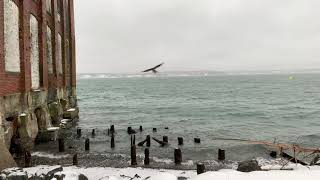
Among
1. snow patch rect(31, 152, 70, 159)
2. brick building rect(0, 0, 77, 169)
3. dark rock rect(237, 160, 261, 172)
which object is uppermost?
brick building rect(0, 0, 77, 169)

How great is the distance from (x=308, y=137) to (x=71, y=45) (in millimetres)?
20421

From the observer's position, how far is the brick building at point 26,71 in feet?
46.9

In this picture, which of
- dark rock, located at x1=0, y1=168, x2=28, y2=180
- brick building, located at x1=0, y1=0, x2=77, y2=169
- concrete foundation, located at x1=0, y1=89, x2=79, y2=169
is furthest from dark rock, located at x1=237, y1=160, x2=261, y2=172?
brick building, located at x1=0, y1=0, x2=77, y2=169

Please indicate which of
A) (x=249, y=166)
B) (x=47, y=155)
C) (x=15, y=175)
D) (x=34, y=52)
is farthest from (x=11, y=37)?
(x=249, y=166)

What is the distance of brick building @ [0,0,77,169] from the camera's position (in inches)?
562

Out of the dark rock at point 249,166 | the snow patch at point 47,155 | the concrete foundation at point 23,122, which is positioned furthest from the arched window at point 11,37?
the dark rock at point 249,166

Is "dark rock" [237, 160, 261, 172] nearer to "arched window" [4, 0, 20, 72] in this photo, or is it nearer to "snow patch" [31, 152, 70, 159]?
"snow patch" [31, 152, 70, 159]

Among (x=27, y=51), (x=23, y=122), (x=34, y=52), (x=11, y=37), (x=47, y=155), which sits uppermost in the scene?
(x=11, y=37)

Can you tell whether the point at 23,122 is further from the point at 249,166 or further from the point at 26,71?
the point at 249,166

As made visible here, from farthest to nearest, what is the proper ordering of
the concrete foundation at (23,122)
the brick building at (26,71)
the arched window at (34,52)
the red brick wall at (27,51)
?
the arched window at (34,52)
the brick building at (26,71)
the red brick wall at (27,51)
the concrete foundation at (23,122)

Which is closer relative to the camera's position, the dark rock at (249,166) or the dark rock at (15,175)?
the dark rock at (15,175)

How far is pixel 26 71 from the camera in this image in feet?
54.7

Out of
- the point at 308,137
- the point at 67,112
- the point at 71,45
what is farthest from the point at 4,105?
the point at 308,137

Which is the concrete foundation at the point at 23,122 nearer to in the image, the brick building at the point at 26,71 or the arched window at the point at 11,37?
the brick building at the point at 26,71
